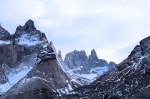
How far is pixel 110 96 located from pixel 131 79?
31.9 feet

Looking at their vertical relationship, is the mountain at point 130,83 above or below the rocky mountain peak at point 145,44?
below

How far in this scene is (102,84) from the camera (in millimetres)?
161250

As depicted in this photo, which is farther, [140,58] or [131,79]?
[140,58]

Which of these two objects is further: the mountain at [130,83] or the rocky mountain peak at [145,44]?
the rocky mountain peak at [145,44]

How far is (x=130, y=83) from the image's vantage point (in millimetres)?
150250

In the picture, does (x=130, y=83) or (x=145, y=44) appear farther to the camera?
(x=145, y=44)

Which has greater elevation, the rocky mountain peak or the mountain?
the rocky mountain peak

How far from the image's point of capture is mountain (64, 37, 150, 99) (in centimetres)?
14426

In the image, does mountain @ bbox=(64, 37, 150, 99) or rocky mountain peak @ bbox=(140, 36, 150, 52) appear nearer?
mountain @ bbox=(64, 37, 150, 99)

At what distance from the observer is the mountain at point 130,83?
144262 mm

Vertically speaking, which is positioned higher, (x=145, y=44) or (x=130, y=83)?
(x=145, y=44)

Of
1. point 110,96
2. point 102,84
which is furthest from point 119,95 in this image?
point 102,84

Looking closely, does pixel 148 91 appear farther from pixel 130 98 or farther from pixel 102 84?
pixel 102 84

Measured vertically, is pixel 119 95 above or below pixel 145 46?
below
